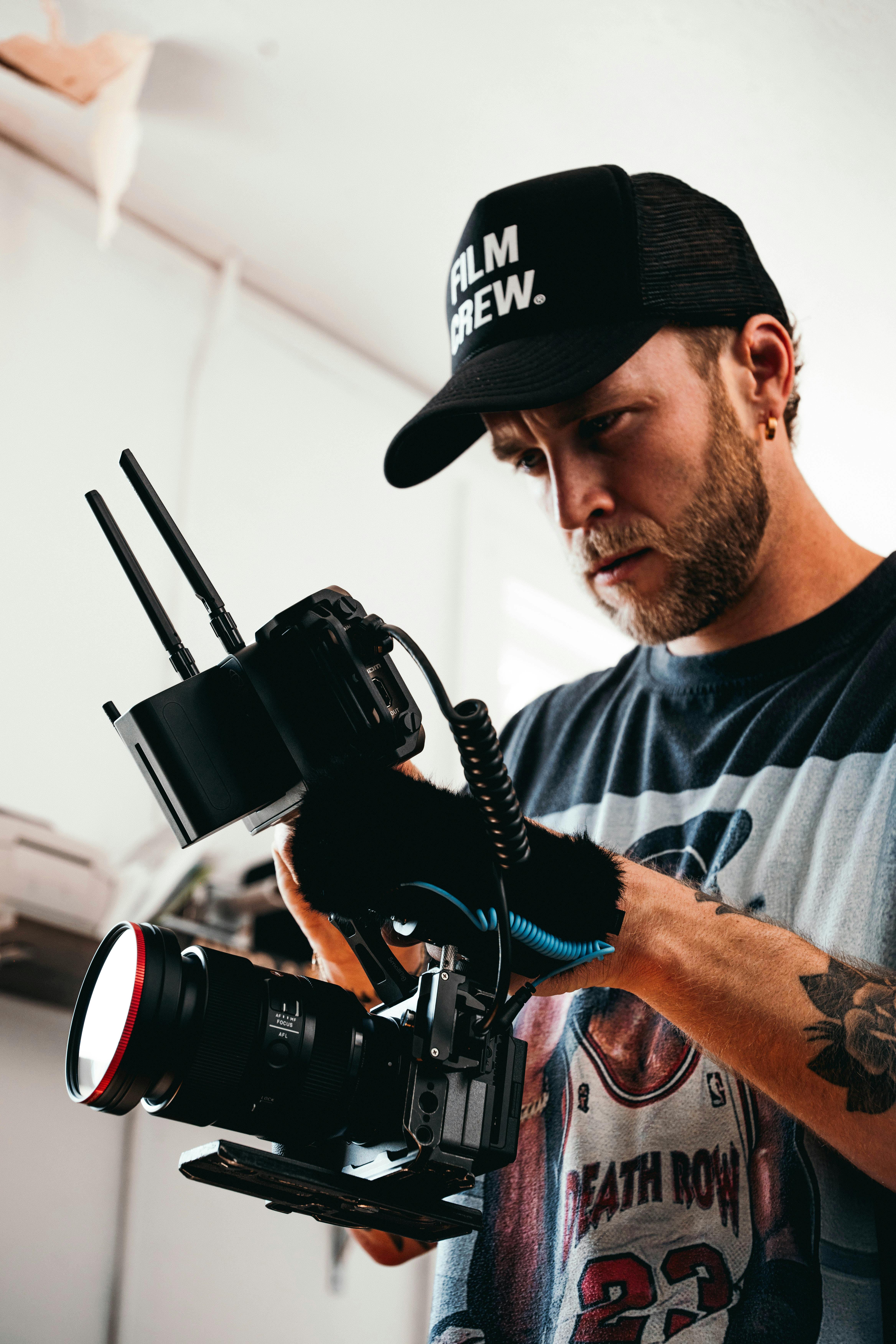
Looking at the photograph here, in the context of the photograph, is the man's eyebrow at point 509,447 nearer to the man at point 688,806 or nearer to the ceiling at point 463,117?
the man at point 688,806

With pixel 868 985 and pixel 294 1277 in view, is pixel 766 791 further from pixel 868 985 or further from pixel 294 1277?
pixel 294 1277

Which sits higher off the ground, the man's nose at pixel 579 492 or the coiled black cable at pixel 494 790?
the man's nose at pixel 579 492

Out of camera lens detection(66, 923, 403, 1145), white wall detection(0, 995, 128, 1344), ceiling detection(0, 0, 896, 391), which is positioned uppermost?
ceiling detection(0, 0, 896, 391)

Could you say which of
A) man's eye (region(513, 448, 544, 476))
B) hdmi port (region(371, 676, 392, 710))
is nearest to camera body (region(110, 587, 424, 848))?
hdmi port (region(371, 676, 392, 710))

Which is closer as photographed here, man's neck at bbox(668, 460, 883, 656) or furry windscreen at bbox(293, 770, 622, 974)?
furry windscreen at bbox(293, 770, 622, 974)

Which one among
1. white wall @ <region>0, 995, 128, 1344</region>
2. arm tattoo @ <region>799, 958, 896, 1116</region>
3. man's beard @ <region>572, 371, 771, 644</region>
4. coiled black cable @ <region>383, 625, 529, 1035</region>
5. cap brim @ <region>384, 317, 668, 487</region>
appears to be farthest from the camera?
white wall @ <region>0, 995, 128, 1344</region>

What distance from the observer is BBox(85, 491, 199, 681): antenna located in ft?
2.62

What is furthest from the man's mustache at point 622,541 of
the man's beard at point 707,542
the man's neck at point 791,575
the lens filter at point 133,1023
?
the lens filter at point 133,1023

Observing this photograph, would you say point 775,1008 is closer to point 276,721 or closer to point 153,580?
point 276,721

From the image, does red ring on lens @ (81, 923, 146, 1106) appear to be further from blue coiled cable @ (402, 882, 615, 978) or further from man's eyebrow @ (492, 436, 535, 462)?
man's eyebrow @ (492, 436, 535, 462)

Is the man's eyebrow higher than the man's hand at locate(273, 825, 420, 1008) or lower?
higher

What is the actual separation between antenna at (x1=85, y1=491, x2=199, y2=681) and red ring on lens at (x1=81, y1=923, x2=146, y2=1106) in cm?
21

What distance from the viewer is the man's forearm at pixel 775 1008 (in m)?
0.71

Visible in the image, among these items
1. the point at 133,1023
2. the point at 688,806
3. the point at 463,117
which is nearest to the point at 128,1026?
the point at 133,1023
